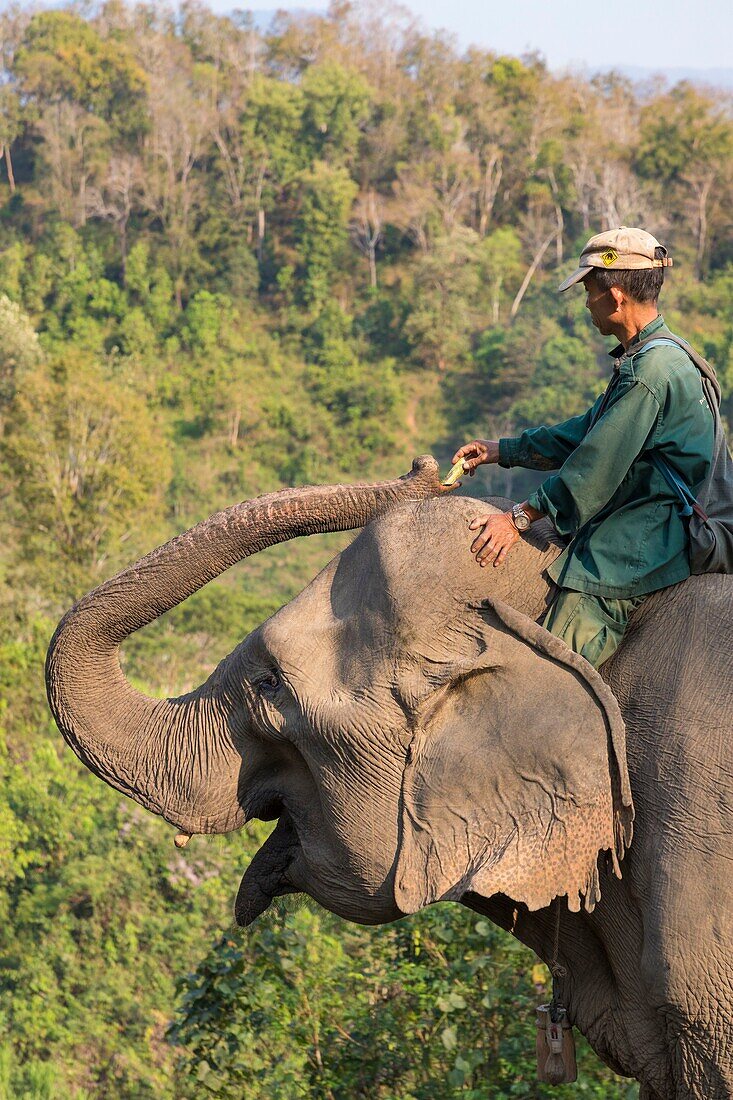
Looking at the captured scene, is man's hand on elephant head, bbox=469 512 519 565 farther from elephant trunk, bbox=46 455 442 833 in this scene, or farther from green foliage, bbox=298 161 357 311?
green foliage, bbox=298 161 357 311

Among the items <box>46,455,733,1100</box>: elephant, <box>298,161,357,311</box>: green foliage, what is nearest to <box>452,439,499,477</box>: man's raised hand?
<box>46,455,733,1100</box>: elephant

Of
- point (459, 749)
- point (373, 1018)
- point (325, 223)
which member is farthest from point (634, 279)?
point (325, 223)

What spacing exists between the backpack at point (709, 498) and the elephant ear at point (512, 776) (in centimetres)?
32

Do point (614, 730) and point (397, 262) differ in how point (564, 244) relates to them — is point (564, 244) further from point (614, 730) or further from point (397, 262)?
point (614, 730)

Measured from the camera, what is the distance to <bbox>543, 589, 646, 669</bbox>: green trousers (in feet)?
8.57

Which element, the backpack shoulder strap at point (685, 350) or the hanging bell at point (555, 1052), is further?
the hanging bell at point (555, 1052)

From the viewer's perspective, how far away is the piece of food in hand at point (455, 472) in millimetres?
2922

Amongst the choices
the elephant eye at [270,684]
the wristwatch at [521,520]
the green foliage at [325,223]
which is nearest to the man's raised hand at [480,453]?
the wristwatch at [521,520]

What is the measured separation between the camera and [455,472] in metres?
2.95

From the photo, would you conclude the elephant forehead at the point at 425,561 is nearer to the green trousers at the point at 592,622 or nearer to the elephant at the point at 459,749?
the elephant at the point at 459,749

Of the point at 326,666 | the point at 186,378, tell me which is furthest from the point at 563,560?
the point at 186,378

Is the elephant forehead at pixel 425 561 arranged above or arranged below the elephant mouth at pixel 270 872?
above

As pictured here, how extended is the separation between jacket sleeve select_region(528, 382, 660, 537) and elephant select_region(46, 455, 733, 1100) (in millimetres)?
152

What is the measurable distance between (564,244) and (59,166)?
17458mm
